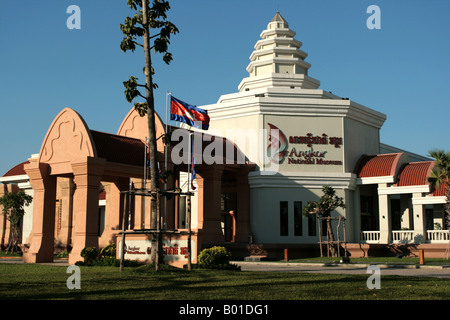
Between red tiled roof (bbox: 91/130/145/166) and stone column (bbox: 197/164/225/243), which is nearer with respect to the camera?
red tiled roof (bbox: 91/130/145/166)

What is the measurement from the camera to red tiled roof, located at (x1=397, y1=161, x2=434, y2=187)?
4028 centimetres

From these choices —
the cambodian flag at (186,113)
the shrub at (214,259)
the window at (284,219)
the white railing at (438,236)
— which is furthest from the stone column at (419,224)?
the cambodian flag at (186,113)

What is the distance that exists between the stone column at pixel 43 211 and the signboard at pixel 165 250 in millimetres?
9857

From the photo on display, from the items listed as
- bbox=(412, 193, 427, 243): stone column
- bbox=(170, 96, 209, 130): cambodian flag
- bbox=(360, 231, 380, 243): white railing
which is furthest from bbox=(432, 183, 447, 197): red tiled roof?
bbox=(170, 96, 209, 130): cambodian flag

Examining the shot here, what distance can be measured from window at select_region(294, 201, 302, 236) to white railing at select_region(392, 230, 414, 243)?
23.9ft

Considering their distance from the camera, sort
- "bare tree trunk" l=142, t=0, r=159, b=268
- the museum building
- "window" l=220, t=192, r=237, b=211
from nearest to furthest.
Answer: "bare tree trunk" l=142, t=0, r=159, b=268 < the museum building < "window" l=220, t=192, r=237, b=211

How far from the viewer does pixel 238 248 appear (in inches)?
1506

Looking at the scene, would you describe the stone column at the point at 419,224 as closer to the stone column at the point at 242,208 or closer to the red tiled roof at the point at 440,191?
the red tiled roof at the point at 440,191

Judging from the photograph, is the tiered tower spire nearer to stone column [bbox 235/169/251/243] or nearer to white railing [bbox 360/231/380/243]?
stone column [bbox 235/169/251/243]

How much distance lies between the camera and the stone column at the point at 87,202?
1153 inches

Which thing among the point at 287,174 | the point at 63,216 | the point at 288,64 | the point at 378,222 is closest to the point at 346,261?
the point at 287,174

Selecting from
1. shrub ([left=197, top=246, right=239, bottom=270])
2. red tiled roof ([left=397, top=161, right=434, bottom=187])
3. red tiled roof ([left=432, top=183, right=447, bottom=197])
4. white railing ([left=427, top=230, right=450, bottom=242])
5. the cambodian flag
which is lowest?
shrub ([left=197, top=246, right=239, bottom=270])
